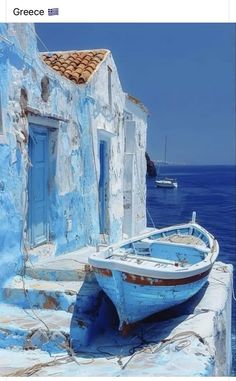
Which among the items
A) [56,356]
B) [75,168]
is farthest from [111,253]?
[75,168]

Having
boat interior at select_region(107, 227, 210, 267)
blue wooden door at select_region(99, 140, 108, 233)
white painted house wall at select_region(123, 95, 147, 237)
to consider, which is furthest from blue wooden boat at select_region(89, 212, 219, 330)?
white painted house wall at select_region(123, 95, 147, 237)

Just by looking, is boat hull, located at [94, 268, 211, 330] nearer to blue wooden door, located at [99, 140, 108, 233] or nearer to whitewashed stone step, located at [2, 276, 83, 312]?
whitewashed stone step, located at [2, 276, 83, 312]

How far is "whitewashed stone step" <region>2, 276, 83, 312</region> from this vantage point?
5363 mm

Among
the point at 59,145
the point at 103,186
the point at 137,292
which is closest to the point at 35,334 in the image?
the point at 137,292

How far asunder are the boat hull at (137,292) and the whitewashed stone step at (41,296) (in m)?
0.42

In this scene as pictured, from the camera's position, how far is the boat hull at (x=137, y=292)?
5.04 meters

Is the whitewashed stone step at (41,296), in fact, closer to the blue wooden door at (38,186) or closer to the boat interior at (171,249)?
the blue wooden door at (38,186)

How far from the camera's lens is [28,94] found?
5.94 metres

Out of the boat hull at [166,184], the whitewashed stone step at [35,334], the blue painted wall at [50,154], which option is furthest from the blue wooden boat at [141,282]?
the boat hull at [166,184]

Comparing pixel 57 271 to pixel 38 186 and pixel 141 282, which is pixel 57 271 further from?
pixel 38 186

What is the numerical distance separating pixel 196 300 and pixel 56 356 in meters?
2.45

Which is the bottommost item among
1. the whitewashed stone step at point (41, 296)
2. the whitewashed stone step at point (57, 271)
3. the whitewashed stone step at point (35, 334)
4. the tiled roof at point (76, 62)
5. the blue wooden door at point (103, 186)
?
the whitewashed stone step at point (35, 334)
